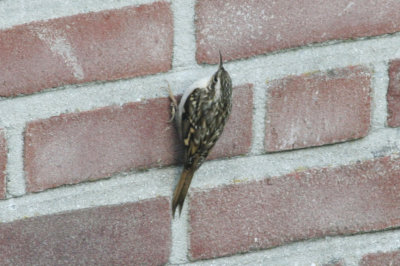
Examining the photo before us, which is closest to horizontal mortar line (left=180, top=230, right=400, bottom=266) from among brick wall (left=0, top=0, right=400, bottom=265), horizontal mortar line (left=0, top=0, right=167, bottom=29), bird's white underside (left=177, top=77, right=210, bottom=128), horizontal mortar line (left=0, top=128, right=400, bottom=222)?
brick wall (left=0, top=0, right=400, bottom=265)

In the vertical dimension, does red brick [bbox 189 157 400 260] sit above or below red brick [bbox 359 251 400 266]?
above

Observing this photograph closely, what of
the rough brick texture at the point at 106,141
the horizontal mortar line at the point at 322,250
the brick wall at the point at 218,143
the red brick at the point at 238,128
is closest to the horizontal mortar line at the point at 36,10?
the brick wall at the point at 218,143

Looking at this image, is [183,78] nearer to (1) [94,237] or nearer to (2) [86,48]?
(2) [86,48]

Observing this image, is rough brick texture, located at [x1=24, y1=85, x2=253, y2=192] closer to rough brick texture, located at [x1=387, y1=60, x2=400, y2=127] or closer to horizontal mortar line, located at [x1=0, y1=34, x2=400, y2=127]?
horizontal mortar line, located at [x1=0, y1=34, x2=400, y2=127]

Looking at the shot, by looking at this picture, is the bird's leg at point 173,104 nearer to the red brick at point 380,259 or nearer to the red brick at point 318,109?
the red brick at point 318,109

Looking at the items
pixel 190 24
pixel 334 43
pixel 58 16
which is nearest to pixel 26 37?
pixel 58 16

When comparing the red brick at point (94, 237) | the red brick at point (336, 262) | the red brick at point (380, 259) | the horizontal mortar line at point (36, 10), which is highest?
the horizontal mortar line at point (36, 10)

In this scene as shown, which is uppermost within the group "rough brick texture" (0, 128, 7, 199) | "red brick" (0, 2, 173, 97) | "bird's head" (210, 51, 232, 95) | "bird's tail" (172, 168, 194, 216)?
"red brick" (0, 2, 173, 97)
